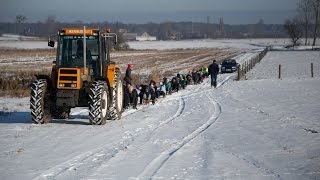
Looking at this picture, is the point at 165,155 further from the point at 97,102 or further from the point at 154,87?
the point at 154,87

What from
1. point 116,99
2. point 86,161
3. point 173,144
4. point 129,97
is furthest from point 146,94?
point 86,161

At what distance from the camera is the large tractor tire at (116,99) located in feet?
55.2

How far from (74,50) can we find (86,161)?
6.66 m

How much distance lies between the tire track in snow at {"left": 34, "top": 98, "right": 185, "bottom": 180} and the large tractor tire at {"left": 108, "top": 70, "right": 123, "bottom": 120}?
12.9 feet

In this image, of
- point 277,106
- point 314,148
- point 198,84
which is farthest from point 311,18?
point 314,148

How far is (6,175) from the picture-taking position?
927cm

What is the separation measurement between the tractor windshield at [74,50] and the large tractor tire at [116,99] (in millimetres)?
1351

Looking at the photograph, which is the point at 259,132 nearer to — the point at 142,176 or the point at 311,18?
the point at 142,176

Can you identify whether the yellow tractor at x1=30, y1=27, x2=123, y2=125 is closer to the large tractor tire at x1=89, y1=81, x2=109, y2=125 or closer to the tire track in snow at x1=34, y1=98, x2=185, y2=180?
the large tractor tire at x1=89, y1=81, x2=109, y2=125

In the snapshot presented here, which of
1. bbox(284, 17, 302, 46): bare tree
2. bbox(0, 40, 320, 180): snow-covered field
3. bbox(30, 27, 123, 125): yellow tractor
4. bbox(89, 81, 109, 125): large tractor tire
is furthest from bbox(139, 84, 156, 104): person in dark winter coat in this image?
bbox(284, 17, 302, 46): bare tree

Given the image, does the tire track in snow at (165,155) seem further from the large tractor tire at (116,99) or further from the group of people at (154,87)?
the group of people at (154,87)

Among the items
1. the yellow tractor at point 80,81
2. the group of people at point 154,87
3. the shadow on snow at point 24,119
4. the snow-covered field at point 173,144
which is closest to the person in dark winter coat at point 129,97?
the group of people at point 154,87

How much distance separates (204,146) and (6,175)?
15.2 ft

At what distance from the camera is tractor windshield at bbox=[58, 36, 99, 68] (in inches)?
640
